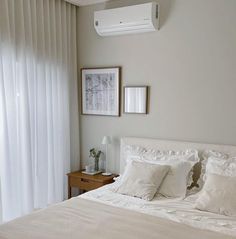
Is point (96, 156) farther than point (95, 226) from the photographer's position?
Yes

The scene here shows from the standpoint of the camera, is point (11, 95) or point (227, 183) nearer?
point (227, 183)

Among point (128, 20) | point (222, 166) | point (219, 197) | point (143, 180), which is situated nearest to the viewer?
point (219, 197)

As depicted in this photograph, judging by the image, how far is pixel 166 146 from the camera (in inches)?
130

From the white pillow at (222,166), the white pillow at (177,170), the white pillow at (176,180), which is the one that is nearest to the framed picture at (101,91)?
the white pillow at (177,170)

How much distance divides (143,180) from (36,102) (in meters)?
1.56

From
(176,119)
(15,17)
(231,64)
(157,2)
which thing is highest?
(157,2)

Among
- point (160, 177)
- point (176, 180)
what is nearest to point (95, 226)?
point (160, 177)

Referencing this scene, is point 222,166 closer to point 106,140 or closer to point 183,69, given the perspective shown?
point 183,69

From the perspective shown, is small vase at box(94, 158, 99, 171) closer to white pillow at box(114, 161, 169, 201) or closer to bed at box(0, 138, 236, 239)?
white pillow at box(114, 161, 169, 201)

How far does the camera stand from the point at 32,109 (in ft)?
10.9

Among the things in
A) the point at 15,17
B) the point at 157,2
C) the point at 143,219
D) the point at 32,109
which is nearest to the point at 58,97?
the point at 32,109

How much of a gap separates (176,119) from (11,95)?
6.11 feet

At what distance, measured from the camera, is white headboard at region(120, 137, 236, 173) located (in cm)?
296

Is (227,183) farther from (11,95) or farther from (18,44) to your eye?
(18,44)
